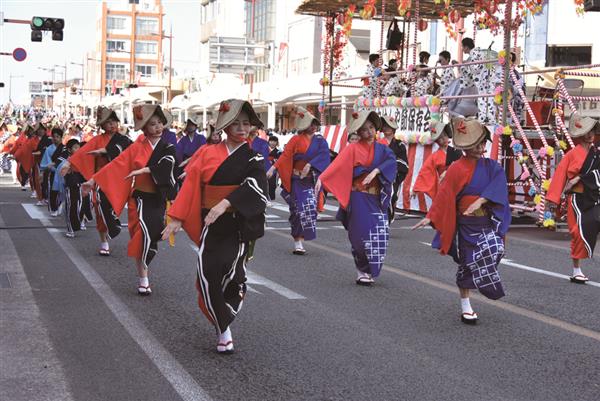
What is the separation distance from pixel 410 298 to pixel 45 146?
1352 cm

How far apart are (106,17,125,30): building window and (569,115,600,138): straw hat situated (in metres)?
141

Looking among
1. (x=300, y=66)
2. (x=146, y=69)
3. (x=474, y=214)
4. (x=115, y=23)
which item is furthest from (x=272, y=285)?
(x=115, y=23)

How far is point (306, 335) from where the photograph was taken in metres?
6.82

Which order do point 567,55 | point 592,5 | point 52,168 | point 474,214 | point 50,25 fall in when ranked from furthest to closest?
point 567,55
point 50,25
point 52,168
point 592,5
point 474,214

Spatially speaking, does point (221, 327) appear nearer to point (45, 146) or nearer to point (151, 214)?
point (151, 214)

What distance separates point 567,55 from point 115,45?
393 feet

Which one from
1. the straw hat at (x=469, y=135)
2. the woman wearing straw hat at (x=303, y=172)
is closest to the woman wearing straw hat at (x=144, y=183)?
the straw hat at (x=469, y=135)

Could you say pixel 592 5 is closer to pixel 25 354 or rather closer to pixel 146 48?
pixel 25 354

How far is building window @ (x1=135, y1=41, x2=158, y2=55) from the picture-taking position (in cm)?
14288

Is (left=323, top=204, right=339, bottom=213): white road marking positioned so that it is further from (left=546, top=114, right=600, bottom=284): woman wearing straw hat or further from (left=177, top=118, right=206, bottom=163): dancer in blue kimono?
(left=546, top=114, right=600, bottom=284): woman wearing straw hat

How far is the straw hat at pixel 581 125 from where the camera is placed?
9984 mm

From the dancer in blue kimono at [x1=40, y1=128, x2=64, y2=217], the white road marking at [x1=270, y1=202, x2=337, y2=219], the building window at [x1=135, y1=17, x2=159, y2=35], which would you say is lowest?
the white road marking at [x1=270, y1=202, x2=337, y2=219]

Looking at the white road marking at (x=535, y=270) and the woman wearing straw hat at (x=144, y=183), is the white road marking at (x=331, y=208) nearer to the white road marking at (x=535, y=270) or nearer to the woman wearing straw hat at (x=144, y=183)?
the white road marking at (x=535, y=270)

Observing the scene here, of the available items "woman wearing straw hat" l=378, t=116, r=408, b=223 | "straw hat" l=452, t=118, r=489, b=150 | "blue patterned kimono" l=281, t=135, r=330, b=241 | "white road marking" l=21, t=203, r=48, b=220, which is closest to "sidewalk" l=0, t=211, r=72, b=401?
"straw hat" l=452, t=118, r=489, b=150
